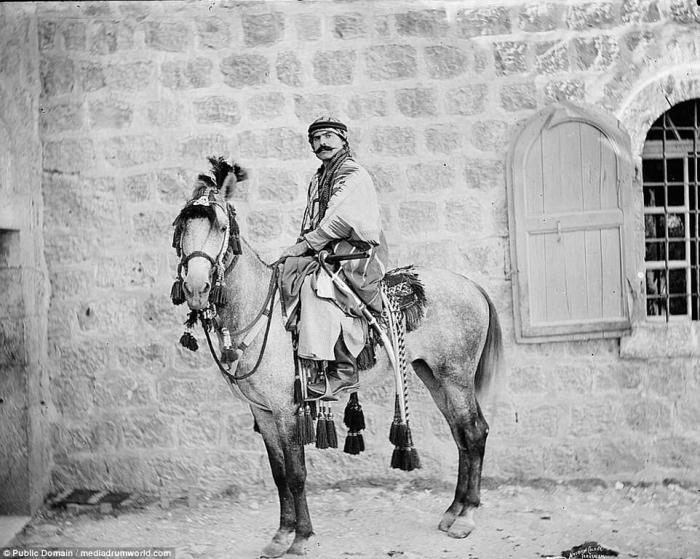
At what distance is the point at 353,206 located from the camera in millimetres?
4324

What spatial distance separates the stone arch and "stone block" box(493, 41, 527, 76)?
79 cm

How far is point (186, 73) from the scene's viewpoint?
543cm

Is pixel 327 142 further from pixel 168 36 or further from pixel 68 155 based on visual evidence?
pixel 68 155

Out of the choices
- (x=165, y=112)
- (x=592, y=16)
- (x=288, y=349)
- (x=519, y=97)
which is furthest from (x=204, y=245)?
(x=592, y=16)

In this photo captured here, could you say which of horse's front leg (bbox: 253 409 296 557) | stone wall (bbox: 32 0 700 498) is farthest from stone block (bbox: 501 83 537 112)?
horse's front leg (bbox: 253 409 296 557)

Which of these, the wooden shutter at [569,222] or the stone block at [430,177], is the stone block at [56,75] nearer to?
the stone block at [430,177]

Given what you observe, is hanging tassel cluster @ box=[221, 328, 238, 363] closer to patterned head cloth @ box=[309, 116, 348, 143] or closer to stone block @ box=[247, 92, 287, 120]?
patterned head cloth @ box=[309, 116, 348, 143]

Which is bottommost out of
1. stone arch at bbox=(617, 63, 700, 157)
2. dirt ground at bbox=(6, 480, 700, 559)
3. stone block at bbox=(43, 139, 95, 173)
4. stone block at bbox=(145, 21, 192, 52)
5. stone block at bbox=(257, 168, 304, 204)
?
dirt ground at bbox=(6, 480, 700, 559)

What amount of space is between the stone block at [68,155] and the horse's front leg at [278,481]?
230cm

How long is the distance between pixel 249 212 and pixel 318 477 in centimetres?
192

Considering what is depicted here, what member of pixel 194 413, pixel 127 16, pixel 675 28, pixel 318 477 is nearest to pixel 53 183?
pixel 127 16

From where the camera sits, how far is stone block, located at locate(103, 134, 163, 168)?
545cm

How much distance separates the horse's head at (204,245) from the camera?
390 centimetres

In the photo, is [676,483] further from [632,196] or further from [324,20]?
[324,20]
